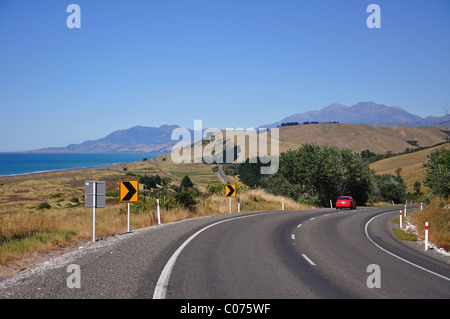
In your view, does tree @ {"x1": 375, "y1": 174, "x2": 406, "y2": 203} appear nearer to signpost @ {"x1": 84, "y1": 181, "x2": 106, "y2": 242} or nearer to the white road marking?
signpost @ {"x1": 84, "y1": 181, "x2": 106, "y2": 242}

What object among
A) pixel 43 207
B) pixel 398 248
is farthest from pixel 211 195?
pixel 398 248

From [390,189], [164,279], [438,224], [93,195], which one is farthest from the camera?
[390,189]

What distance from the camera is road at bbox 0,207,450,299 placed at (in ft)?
25.7

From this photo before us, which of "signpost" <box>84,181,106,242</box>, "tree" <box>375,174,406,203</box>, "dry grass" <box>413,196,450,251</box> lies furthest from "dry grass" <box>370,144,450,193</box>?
"signpost" <box>84,181,106,242</box>

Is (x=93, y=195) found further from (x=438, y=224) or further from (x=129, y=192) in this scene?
(x=438, y=224)

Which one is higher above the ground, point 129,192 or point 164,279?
point 129,192

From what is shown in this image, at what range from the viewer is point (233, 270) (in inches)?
389

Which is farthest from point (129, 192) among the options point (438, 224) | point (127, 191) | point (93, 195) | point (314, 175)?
point (314, 175)

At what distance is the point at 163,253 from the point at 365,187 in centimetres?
6108

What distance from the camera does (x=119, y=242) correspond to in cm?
1412

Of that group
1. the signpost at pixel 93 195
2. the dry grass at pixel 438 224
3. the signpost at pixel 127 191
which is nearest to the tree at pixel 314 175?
the dry grass at pixel 438 224

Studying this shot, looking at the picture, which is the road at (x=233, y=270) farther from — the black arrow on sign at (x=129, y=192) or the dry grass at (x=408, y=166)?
the dry grass at (x=408, y=166)

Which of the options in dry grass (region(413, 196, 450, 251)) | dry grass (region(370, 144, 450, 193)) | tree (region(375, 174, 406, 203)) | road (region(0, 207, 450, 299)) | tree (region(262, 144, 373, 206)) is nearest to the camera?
road (region(0, 207, 450, 299))

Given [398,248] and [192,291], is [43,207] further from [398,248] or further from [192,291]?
[192,291]
